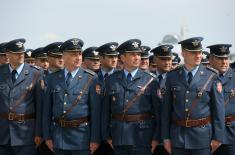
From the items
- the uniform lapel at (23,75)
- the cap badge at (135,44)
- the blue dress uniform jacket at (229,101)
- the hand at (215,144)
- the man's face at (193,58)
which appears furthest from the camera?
the uniform lapel at (23,75)

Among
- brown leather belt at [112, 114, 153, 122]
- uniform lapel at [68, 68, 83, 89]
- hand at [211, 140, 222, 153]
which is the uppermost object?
uniform lapel at [68, 68, 83, 89]

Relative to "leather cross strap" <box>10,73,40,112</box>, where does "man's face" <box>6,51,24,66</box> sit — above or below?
above

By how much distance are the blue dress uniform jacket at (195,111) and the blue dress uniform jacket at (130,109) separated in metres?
0.29

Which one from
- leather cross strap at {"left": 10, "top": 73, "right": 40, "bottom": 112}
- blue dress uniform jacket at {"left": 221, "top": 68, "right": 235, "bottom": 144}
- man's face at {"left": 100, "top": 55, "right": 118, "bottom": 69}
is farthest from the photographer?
man's face at {"left": 100, "top": 55, "right": 118, "bottom": 69}

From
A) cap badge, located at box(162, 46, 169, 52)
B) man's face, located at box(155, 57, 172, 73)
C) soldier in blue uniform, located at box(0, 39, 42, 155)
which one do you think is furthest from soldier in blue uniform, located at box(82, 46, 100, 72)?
soldier in blue uniform, located at box(0, 39, 42, 155)

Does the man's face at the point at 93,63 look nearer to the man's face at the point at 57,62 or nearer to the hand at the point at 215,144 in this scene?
the man's face at the point at 57,62

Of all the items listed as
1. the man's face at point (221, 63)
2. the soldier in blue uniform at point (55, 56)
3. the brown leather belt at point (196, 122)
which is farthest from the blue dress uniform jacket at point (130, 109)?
the soldier in blue uniform at point (55, 56)

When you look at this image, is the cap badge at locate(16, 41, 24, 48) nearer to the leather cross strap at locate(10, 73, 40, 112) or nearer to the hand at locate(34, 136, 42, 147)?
the leather cross strap at locate(10, 73, 40, 112)

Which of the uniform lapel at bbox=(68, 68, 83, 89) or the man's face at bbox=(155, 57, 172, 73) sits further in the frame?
the man's face at bbox=(155, 57, 172, 73)

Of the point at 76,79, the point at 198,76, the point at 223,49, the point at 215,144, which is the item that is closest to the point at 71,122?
the point at 76,79

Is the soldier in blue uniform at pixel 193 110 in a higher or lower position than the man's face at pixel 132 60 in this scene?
lower

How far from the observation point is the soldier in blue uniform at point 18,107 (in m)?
7.37

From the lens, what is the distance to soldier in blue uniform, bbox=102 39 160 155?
683 cm

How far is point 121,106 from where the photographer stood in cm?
690
